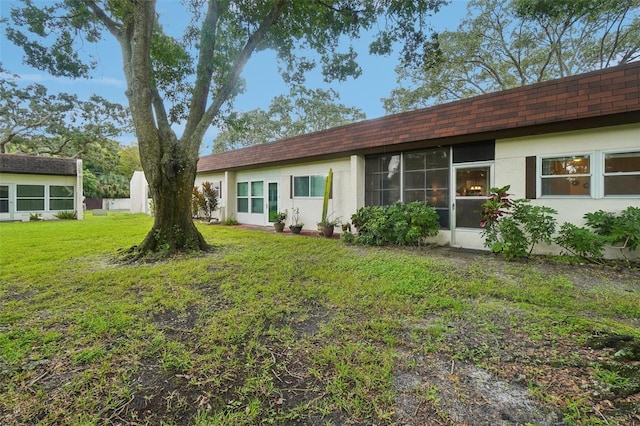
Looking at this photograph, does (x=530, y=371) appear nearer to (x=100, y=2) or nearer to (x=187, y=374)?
(x=187, y=374)

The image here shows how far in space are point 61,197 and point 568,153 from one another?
21.5 m

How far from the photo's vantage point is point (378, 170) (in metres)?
8.38

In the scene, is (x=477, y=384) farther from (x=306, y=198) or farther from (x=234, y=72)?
(x=306, y=198)

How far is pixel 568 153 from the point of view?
18.2ft

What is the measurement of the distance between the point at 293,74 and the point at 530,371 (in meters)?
8.80

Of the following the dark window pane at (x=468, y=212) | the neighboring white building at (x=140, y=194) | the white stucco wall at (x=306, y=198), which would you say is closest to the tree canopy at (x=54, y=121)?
the neighboring white building at (x=140, y=194)

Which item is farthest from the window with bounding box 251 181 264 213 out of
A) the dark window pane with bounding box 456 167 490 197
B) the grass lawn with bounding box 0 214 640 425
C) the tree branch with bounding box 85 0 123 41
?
the dark window pane with bounding box 456 167 490 197

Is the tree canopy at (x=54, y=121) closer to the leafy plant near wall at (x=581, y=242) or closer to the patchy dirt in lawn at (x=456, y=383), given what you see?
the patchy dirt in lawn at (x=456, y=383)

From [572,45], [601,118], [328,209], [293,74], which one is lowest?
[328,209]

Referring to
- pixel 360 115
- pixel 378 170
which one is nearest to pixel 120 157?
pixel 360 115

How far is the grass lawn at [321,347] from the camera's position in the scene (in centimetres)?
176

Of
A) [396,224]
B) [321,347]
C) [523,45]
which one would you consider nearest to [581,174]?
[396,224]

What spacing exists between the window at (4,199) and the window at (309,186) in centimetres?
1477

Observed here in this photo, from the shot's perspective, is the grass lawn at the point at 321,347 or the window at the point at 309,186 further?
the window at the point at 309,186
